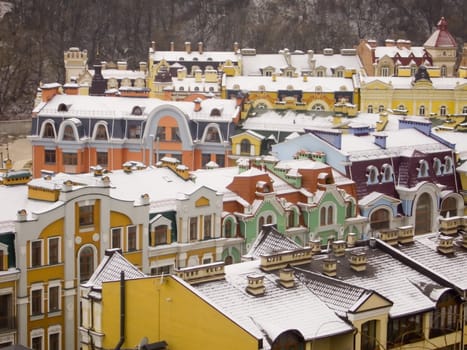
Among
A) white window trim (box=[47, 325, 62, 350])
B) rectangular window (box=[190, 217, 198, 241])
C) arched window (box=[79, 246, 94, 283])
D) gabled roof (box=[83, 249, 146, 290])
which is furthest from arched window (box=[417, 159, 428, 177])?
gabled roof (box=[83, 249, 146, 290])

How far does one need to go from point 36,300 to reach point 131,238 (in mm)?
3899

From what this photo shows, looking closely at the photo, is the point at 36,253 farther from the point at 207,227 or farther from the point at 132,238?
the point at 207,227

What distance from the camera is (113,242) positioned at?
3531 cm

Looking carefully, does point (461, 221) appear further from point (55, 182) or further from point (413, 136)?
point (413, 136)

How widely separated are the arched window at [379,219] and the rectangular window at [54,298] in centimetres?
1488

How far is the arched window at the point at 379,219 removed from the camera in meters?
44.3

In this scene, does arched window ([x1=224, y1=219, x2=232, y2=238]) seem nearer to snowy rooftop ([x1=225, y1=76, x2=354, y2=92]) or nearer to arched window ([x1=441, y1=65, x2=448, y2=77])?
snowy rooftop ([x1=225, y1=76, x2=354, y2=92])

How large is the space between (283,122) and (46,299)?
28.8 metres

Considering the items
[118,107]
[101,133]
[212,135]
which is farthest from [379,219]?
[118,107]

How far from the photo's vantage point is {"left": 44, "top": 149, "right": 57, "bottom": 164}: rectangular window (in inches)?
2247

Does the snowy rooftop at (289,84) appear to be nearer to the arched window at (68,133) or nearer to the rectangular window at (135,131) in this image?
the rectangular window at (135,131)

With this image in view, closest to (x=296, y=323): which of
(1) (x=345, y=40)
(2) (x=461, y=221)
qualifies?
(2) (x=461, y=221)

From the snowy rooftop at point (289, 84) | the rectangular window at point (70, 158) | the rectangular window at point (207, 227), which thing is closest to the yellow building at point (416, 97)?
the snowy rooftop at point (289, 84)

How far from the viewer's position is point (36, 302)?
33.6 meters
